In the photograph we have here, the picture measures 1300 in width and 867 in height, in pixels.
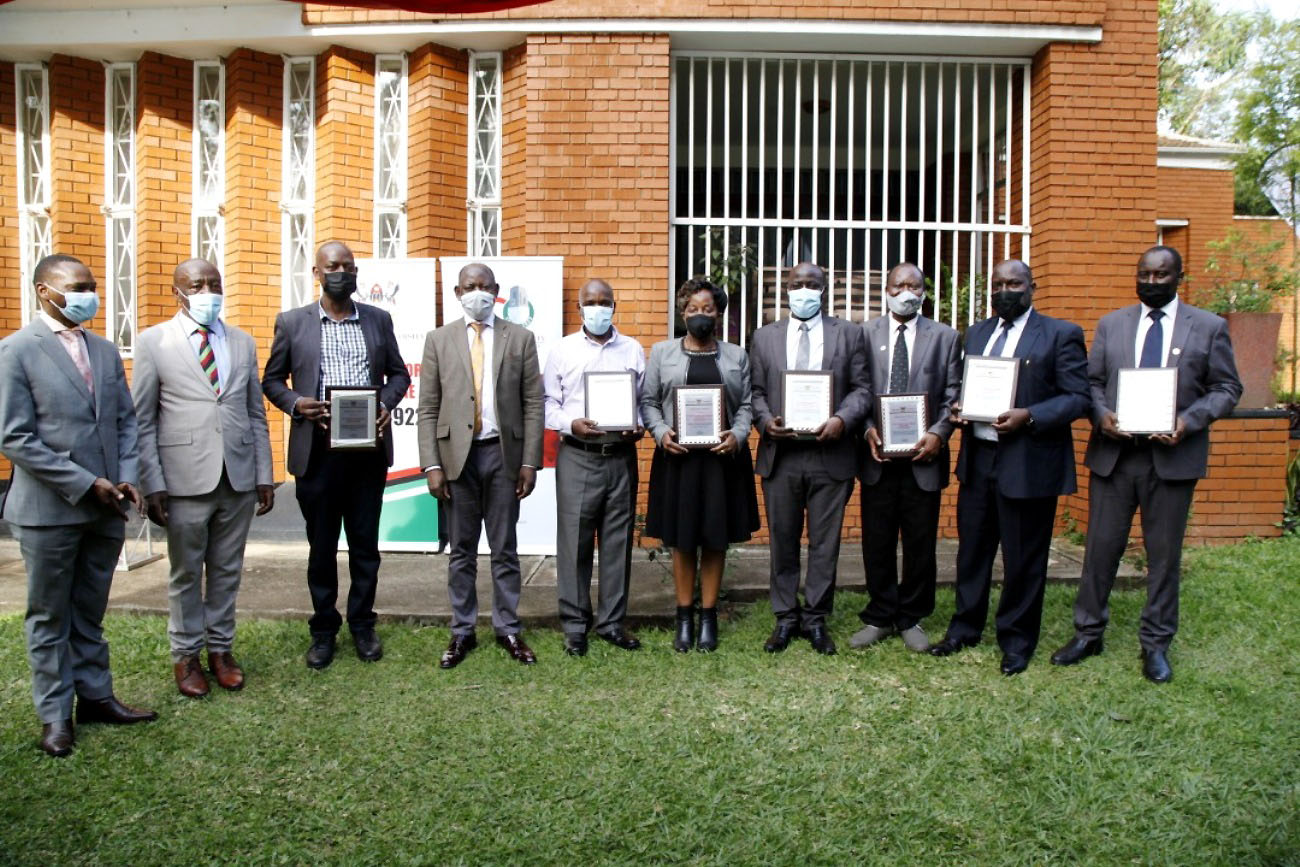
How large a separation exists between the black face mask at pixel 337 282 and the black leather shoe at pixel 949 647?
346 centimetres

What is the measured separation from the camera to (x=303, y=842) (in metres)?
3.27

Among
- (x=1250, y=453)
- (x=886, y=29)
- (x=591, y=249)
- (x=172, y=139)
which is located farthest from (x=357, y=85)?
(x=1250, y=453)

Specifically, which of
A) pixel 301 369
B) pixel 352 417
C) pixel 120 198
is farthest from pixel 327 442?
pixel 120 198

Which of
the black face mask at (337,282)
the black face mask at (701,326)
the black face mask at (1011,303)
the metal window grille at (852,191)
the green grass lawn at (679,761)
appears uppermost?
the metal window grille at (852,191)

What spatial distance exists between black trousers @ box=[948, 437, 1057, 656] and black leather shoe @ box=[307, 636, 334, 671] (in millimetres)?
3234

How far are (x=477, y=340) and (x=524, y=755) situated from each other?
219 centimetres

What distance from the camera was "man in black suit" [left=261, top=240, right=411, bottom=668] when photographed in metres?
4.89

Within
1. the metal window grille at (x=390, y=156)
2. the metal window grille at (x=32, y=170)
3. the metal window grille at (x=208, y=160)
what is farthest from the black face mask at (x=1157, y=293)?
the metal window grille at (x=32, y=170)

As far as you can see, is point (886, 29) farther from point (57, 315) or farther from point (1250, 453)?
point (57, 315)

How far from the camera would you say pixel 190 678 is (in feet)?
14.9

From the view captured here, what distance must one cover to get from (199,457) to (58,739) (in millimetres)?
1269

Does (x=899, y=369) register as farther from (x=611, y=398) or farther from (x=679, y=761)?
(x=679, y=761)

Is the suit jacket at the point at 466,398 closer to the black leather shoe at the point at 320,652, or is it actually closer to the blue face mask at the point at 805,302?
the black leather shoe at the point at 320,652

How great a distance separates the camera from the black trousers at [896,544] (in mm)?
5129
